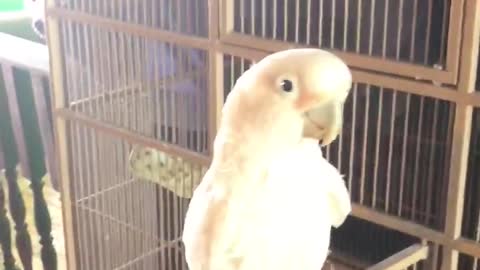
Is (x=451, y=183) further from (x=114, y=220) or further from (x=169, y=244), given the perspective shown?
(x=114, y=220)

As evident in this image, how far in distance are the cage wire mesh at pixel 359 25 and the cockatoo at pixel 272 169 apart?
0.67ft

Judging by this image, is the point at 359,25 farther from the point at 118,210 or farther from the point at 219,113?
the point at 118,210

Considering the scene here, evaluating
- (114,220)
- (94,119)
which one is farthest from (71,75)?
(114,220)

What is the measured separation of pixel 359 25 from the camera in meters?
0.87

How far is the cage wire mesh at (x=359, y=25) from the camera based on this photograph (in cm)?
84

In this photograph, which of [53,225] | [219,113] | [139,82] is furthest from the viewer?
[53,225]

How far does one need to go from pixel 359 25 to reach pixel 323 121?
26cm

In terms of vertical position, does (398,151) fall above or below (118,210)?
above

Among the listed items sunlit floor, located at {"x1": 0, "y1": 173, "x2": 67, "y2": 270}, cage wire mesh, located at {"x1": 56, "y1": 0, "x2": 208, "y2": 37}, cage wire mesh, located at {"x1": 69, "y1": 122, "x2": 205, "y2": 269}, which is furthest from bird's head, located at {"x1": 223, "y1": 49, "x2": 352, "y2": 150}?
sunlit floor, located at {"x1": 0, "y1": 173, "x2": 67, "y2": 270}

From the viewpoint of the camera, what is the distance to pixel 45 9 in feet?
3.98

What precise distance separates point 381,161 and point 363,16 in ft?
0.56

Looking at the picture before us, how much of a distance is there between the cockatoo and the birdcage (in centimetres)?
17

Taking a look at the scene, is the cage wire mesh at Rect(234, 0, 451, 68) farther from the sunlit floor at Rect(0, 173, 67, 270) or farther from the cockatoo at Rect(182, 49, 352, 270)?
the sunlit floor at Rect(0, 173, 67, 270)

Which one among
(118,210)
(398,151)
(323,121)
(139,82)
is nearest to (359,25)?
(398,151)
